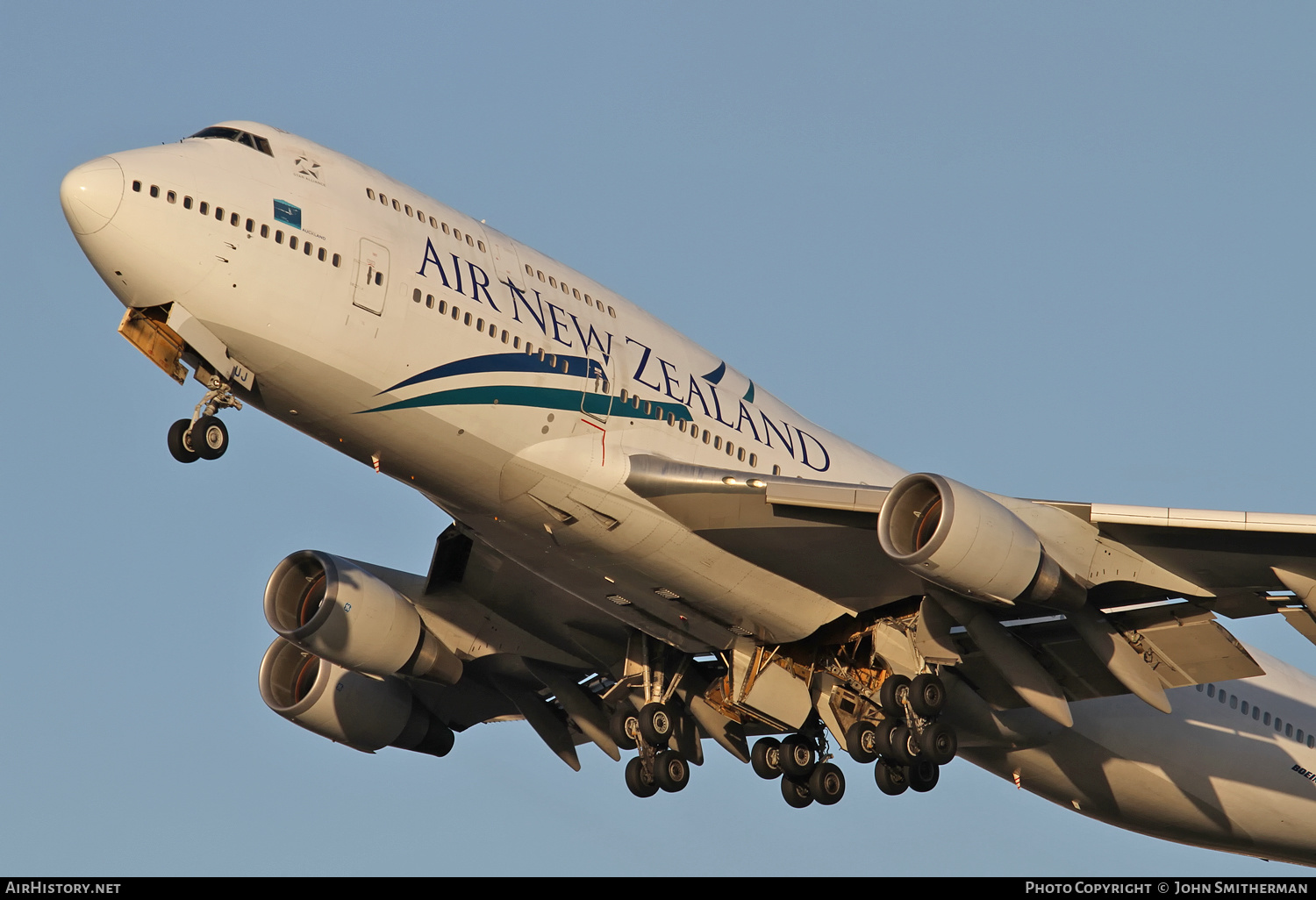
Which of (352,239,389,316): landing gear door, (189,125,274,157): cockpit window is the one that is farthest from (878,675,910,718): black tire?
(189,125,274,157): cockpit window

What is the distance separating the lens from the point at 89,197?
19.3 meters

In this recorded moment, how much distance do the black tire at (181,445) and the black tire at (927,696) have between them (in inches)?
403

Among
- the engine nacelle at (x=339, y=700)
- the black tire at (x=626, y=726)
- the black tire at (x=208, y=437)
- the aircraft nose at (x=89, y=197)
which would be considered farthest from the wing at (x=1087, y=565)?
the engine nacelle at (x=339, y=700)

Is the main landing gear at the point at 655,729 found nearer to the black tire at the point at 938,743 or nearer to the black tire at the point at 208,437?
the black tire at the point at 938,743

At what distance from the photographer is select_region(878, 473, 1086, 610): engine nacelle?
20.5m

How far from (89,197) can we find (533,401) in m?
5.93

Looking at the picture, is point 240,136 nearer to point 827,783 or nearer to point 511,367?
point 511,367

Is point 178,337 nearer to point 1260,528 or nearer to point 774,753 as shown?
point 774,753

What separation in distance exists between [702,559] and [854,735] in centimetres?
384

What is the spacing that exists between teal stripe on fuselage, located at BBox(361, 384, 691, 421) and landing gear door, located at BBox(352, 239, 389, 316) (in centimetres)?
129

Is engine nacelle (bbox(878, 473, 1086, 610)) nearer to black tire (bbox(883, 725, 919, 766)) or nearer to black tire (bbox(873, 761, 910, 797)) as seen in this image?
black tire (bbox(883, 725, 919, 766))

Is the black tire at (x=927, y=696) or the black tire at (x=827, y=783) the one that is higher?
the black tire at (x=927, y=696)

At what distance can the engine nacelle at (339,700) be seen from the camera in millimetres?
28953

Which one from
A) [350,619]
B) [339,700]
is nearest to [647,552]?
[350,619]
